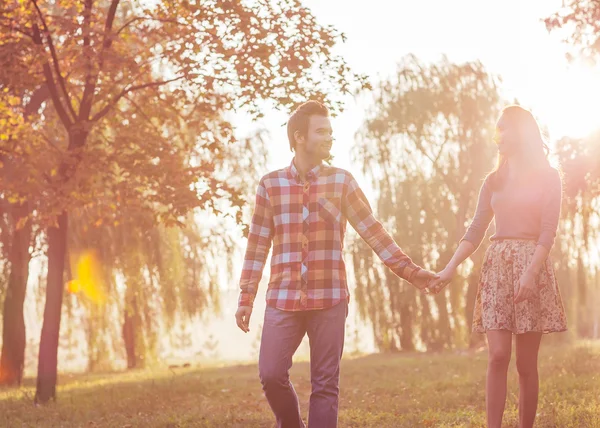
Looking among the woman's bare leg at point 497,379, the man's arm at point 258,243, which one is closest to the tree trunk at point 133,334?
the man's arm at point 258,243

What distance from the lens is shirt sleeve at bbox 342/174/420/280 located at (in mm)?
4871

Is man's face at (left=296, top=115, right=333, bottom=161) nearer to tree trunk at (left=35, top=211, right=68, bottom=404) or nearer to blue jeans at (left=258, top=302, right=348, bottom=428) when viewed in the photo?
blue jeans at (left=258, top=302, right=348, bottom=428)

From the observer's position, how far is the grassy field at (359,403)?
24.9 feet

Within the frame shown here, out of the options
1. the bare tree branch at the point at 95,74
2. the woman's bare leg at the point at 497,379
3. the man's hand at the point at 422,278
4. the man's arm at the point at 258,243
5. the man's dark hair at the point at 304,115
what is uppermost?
the bare tree branch at the point at 95,74

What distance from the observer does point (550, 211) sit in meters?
5.23

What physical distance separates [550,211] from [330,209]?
4.76 feet

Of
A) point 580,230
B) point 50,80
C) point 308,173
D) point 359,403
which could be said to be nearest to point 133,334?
point 580,230

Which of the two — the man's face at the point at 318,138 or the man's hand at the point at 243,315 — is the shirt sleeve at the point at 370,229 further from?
the man's hand at the point at 243,315

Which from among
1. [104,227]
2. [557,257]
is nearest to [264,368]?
[104,227]

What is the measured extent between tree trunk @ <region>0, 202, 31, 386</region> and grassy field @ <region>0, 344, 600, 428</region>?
2784mm

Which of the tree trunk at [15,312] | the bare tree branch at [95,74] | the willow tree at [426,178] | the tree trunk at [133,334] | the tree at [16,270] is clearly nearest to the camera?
the bare tree branch at [95,74]

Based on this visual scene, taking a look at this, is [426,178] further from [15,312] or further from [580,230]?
[15,312]

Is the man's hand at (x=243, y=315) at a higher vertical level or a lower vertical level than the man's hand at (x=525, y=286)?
lower

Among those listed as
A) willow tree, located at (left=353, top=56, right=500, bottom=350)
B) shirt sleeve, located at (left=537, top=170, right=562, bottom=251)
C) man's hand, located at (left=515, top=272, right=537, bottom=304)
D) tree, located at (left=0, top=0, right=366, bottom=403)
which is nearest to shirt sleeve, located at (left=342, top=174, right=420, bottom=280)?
man's hand, located at (left=515, top=272, right=537, bottom=304)
